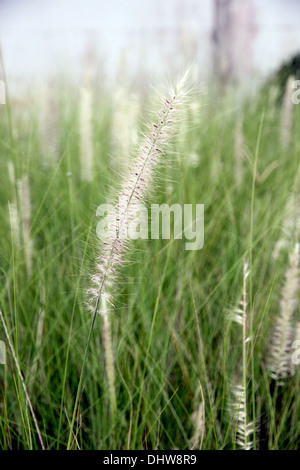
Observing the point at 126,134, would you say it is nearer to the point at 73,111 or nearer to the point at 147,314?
the point at 147,314

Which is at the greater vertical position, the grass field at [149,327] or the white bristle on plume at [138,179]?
the white bristle on plume at [138,179]

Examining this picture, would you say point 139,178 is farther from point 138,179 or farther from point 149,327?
point 149,327

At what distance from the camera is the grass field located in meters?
0.68

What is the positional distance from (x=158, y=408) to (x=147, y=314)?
17 cm

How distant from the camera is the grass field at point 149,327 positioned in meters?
0.68

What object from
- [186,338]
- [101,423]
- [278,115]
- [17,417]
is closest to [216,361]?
[186,338]

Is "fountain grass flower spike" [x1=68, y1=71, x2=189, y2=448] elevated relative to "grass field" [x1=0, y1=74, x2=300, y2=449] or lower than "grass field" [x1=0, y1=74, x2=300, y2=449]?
elevated

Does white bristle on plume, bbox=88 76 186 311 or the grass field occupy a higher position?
white bristle on plume, bbox=88 76 186 311

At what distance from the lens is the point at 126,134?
3.68ft

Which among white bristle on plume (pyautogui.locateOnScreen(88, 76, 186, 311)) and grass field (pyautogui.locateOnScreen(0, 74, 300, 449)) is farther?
grass field (pyautogui.locateOnScreen(0, 74, 300, 449))

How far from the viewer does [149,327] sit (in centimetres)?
81

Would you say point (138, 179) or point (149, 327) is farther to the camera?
point (149, 327)

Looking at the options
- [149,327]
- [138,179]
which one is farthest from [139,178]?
[149,327]

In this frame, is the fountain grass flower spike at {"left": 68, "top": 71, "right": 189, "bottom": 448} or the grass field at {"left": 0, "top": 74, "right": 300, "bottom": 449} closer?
the fountain grass flower spike at {"left": 68, "top": 71, "right": 189, "bottom": 448}
